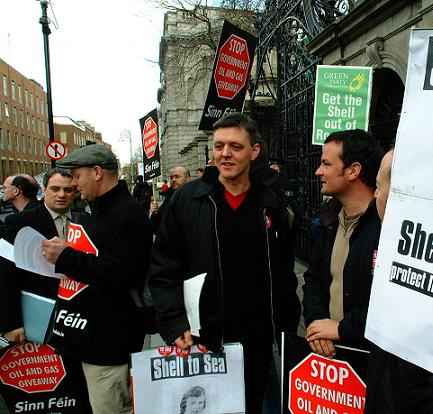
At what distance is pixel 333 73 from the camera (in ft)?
15.7

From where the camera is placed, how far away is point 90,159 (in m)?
2.54

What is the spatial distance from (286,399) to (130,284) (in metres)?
1.10

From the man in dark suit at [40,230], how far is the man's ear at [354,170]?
1903 mm

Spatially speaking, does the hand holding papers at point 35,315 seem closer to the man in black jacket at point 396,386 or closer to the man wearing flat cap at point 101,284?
the man wearing flat cap at point 101,284

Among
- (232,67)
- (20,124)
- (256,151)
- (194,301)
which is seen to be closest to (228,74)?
(232,67)

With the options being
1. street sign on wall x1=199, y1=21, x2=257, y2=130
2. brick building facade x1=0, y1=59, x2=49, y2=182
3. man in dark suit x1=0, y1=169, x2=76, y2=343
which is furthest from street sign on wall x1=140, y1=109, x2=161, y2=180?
brick building facade x1=0, y1=59, x2=49, y2=182

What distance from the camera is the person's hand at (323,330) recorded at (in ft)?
7.12

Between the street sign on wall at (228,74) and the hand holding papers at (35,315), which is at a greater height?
the street sign on wall at (228,74)

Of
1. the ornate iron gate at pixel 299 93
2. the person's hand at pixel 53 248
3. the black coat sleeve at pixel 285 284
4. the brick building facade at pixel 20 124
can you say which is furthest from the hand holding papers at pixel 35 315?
the brick building facade at pixel 20 124

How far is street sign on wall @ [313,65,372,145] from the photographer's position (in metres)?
4.70

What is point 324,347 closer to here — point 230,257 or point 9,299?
point 230,257

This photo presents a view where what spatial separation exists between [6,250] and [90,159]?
830 millimetres

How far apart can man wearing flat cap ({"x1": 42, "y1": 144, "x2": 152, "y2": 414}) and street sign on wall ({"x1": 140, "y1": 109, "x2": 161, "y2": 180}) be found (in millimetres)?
5408

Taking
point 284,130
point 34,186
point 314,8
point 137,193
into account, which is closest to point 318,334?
point 34,186
